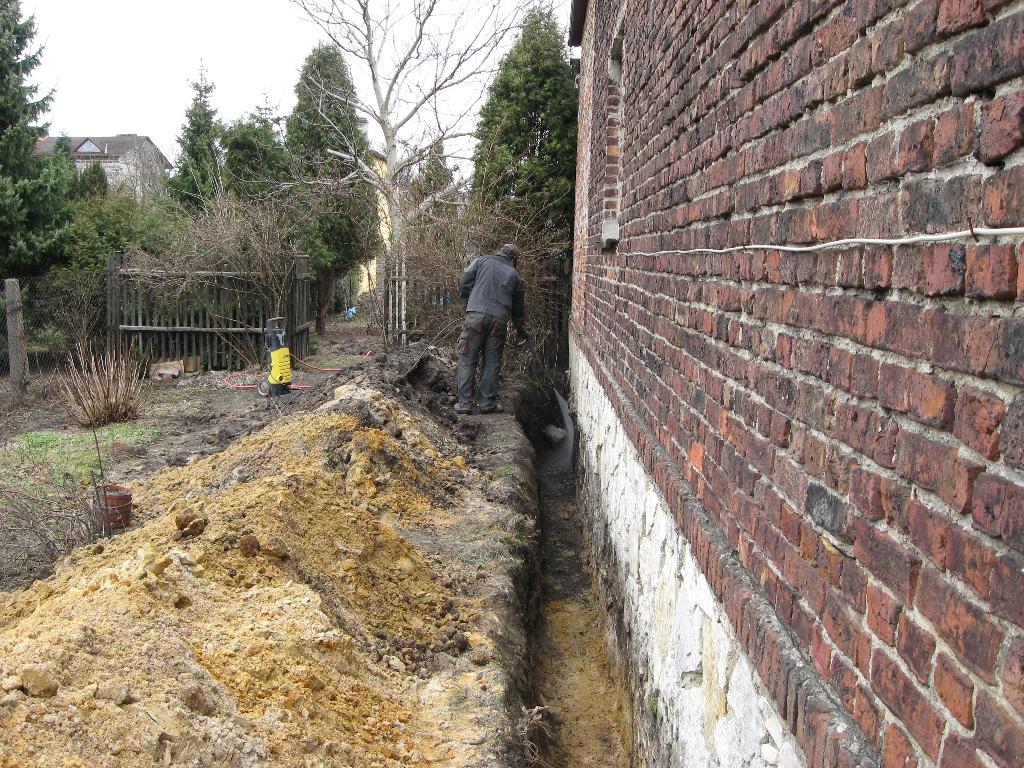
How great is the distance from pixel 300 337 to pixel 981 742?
1527 centimetres

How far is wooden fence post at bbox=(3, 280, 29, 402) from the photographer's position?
35.7ft

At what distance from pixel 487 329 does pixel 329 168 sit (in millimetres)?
12514

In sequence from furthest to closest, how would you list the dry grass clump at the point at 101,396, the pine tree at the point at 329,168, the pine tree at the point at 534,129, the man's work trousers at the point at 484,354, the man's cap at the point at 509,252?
the pine tree at the point at 329,168 < the pine tree at the point at 534,129 < the man's cap at the point at 509,252 < the man's work trousers at the point at 484,354 < the dry grass clump at the point at 101,396

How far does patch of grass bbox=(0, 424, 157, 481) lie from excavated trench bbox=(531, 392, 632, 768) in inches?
160

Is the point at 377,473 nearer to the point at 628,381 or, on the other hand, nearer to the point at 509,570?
the point at 509,570

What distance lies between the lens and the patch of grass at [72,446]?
7.67 m

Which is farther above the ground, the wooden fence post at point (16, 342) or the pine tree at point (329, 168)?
the pine tree at point (329, 168)

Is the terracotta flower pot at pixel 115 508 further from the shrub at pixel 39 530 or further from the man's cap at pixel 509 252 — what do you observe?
the man's cap at pixel 509 252

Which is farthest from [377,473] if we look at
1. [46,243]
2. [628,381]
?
[46,243]

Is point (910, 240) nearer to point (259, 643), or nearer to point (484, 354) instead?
point (259, 643)

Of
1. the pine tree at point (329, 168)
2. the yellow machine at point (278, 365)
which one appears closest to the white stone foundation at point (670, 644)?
the yellow machine at point (278, 365)

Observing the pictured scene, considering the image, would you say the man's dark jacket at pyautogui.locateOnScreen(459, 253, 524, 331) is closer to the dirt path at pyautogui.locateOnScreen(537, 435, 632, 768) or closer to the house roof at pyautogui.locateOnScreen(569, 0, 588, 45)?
the dirt path at pyautogui.locateOnScreen(537, 435, 632, 768)

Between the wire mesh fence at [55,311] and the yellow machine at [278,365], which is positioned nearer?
the yellow machine at [278,365]

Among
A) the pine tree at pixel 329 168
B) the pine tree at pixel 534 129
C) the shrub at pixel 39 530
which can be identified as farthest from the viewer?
the pine tree at pixel 329 168
